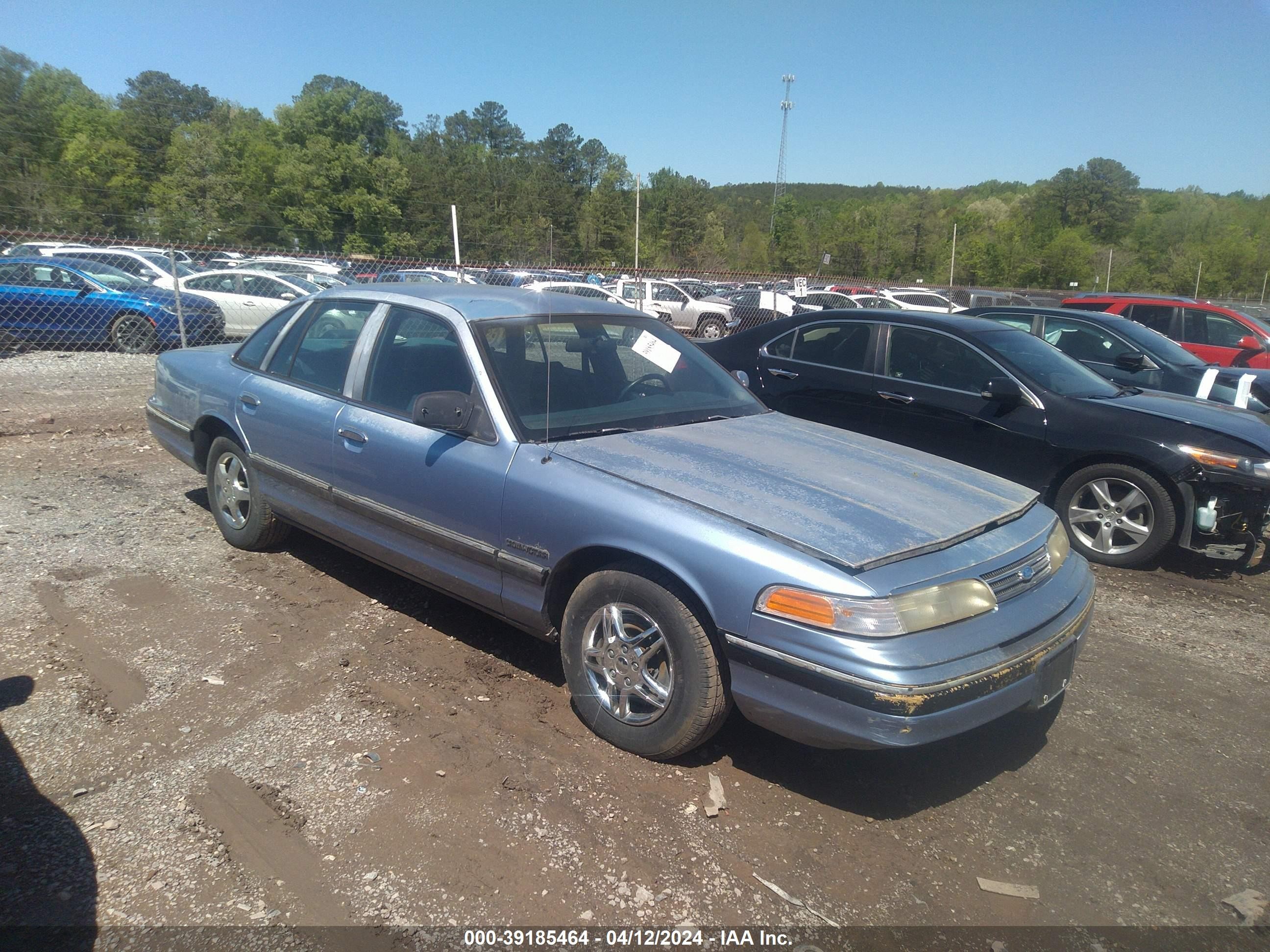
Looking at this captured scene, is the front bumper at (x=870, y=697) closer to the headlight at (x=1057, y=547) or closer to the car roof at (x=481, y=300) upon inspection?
the headlight at (x=1057, y=547)

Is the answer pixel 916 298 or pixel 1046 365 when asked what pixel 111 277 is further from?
pixel 916 298

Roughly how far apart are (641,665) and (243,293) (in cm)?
1490

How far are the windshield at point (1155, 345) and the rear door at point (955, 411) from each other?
10.8 feet

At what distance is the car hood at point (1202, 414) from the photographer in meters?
5.41

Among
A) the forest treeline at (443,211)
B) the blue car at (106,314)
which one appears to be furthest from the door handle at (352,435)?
the forest treeline at (443,211)

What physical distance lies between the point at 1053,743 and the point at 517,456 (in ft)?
8.14

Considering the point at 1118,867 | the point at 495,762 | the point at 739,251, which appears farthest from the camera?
the point at 739,251

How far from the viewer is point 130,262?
1750cm

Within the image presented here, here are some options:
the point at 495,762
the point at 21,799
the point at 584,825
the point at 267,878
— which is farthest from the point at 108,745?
the point at 584,825

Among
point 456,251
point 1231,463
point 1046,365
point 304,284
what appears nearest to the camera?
point 1231,463

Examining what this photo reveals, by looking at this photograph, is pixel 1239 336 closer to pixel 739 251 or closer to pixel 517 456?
pixel 517 456

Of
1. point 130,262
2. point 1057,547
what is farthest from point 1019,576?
point 130,262

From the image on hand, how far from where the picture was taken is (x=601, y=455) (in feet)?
11.1

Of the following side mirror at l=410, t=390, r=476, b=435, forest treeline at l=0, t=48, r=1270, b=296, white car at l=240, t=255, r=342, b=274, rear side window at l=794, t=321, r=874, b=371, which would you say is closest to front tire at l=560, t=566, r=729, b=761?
side mirror at l=410, t=390, r=476, b=435
